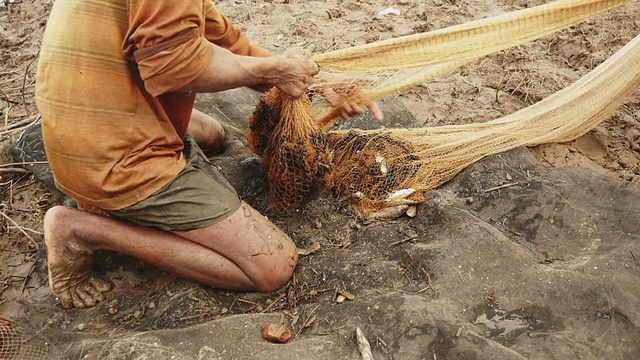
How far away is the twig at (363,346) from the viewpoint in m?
2.49

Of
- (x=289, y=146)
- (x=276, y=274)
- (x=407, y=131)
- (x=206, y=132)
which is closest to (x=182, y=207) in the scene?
(x=276, y=274)

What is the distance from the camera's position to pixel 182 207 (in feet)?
9.76

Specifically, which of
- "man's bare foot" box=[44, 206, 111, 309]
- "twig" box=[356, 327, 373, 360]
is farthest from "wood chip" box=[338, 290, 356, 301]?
"man's bare foot" box=[44, 206, 111, 309]

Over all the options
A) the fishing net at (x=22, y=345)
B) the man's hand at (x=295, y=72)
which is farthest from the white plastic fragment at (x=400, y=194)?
the fishing net at (x=22, y=345)

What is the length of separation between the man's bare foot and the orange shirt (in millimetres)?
183

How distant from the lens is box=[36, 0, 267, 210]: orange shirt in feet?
8.23

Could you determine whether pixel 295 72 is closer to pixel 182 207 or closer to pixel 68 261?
pixel 182 207

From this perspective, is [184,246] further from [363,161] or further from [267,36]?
[267,36]

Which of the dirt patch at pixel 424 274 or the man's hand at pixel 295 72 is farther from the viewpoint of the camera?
the man's hand at pixel 295 72

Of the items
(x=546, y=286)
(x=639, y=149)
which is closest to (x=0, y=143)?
(x=546, y=286)

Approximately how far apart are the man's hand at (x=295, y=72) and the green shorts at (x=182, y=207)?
0.71 m

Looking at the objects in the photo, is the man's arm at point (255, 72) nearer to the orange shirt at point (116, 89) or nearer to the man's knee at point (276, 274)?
the orange shirt at point (116, 89)

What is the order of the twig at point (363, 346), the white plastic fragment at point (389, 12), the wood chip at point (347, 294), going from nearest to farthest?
the twig at point (363, 346) < the wood chip at point (347, 294) < the white plastic fragment at point (389, 12)

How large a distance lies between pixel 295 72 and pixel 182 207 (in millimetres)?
964
